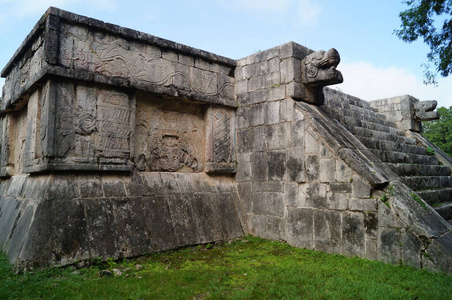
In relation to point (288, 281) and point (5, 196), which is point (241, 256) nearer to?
point (288, 281)

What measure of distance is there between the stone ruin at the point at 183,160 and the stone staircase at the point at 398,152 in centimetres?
6

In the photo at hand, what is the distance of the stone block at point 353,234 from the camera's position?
443cm

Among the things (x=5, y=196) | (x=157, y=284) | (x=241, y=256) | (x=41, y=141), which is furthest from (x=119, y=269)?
(x=5, y=196)

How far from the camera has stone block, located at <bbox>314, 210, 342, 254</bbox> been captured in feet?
15.4

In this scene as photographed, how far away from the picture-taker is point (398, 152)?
695 cm

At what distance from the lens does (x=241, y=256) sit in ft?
15.9

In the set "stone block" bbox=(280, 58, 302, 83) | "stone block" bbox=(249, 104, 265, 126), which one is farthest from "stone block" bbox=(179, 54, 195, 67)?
"stone block" bbox=(280, 58, 302, 83)

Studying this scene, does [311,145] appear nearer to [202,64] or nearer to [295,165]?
[295,165]

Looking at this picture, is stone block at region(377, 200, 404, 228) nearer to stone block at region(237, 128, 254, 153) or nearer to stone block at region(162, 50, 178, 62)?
stone block at region(237, 128, 254, 153)

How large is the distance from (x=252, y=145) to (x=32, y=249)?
3.94 meters

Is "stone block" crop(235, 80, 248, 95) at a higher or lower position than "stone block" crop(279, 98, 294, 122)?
higher

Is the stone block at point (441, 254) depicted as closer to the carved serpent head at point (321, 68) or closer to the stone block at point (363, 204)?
the stone block at point (363, 204)

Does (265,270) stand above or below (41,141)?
below

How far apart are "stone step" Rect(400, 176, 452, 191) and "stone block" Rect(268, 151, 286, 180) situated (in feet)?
6.87
